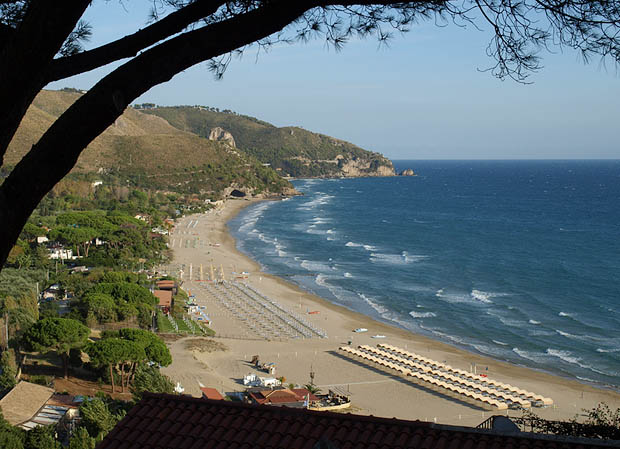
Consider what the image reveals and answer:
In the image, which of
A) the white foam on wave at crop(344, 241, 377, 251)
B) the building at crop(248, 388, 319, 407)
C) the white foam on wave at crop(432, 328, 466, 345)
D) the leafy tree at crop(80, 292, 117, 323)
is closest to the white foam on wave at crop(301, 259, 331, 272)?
the white foam on wave at crop(344, 241, 377, 251)

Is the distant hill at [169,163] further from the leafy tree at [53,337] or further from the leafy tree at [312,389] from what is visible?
the leafy tree at [312,389]

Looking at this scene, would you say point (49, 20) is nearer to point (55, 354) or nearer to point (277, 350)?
point (55, 354)

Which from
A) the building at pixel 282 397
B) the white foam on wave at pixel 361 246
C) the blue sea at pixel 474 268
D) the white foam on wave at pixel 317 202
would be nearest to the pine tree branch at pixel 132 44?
the building at pixel 282 397

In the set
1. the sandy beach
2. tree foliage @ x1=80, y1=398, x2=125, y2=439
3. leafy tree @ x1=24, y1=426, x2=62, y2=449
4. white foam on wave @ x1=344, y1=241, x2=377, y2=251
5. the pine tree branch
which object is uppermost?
the pine tree branch

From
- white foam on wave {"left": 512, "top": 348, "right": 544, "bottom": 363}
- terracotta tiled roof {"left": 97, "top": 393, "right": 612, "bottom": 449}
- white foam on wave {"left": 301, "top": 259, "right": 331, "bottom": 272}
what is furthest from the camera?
white foam on wave {"left": 301, "top": 259, "right": 331, "bottom": 272}

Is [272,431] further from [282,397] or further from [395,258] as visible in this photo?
[395,258]

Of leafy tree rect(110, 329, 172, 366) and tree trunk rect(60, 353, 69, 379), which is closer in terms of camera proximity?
tree trunk rect(60, 353, 69, 379)

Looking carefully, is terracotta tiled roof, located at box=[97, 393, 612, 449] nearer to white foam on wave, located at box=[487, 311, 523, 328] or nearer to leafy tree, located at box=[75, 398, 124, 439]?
leafy tree, located at box=[75, 398, 124, 439]

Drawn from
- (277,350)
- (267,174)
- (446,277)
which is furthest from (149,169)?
(277,350)
